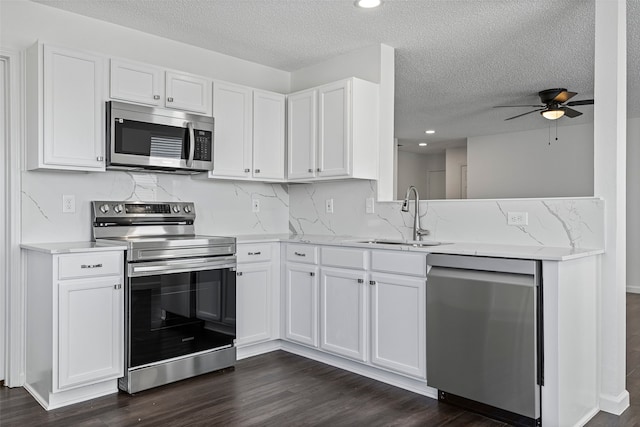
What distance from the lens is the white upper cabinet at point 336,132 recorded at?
3.71 metres

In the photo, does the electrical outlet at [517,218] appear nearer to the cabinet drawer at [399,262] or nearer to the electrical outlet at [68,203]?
the cabinet drawer at [399,262]

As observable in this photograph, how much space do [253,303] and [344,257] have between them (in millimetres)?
847

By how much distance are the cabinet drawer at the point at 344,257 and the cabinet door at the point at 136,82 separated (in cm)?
158

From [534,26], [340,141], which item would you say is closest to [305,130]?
[340,141]

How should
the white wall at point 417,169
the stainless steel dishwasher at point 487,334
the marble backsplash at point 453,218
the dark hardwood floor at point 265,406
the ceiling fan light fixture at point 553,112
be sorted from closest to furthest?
the stainless steel dishwasher at point 487,334 → the dark hardwood floor at point 265,406 → the marble backsplash at point 453,218 → the ceiling fan light fixture at point 553,112 → the white wall at point 417,169

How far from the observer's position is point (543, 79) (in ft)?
16.3

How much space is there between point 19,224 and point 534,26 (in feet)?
12.1

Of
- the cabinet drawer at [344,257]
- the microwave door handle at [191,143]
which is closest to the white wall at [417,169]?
the cabinet drawer at [344,257]

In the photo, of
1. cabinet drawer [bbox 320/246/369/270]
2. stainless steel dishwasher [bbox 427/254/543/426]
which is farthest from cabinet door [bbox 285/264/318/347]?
stainless steel dishwasher [bbox 427/254/543/426]

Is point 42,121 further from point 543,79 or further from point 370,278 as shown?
point 543,79

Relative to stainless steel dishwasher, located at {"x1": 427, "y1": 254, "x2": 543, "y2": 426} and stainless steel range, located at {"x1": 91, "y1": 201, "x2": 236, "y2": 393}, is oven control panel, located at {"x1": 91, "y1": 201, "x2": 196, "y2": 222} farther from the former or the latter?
stainless steel dishwasher, located at {"x1": 427, "y1": 254, "x2": 543, "y2": 426}

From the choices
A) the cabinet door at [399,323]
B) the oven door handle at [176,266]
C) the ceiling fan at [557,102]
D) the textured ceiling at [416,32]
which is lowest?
the cabinet door at [399,323]

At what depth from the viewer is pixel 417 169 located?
11.0 meters

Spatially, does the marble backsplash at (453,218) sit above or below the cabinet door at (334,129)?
below
